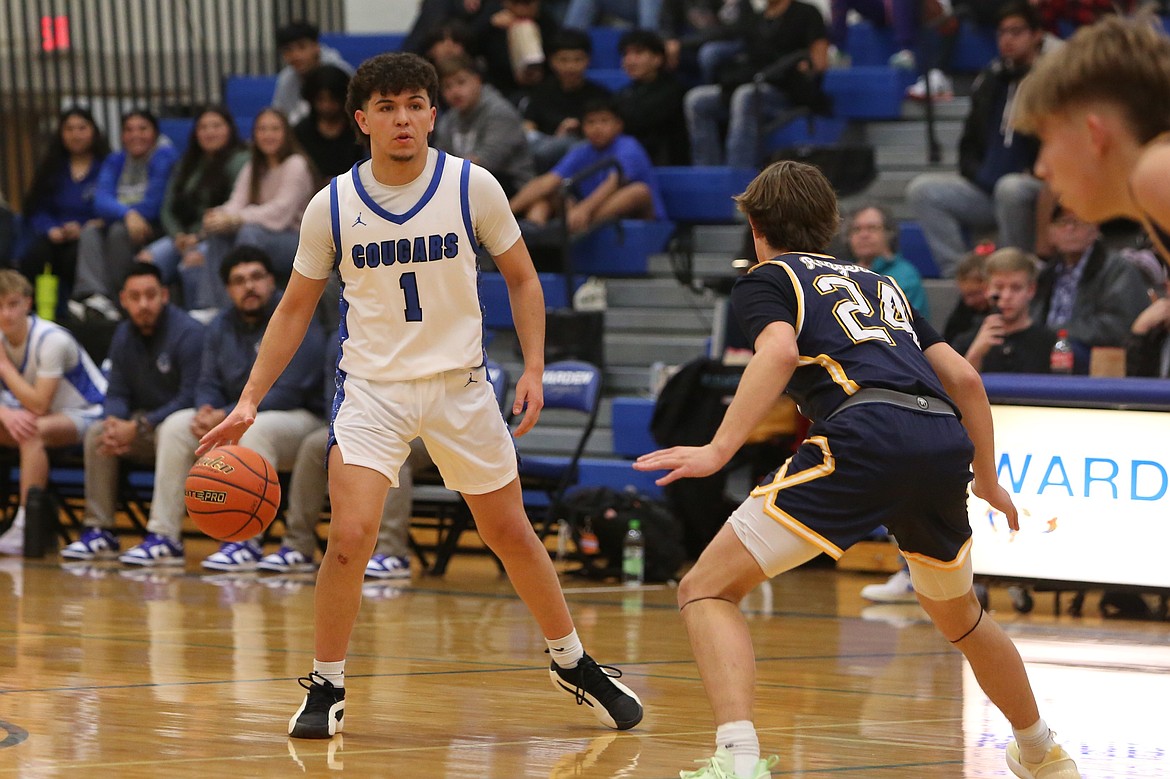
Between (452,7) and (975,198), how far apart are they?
551 centimetres

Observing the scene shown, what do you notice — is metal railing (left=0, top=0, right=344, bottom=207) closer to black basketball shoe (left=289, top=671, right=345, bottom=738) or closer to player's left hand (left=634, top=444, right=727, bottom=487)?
black basketball shoe (left=289, top=671, right=345, bottom=738)

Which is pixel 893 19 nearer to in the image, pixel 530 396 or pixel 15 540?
pixel 15 540

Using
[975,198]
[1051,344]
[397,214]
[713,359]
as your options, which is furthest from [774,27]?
[397,214]

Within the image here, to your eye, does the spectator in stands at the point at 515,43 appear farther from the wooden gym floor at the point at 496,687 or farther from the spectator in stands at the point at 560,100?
the wooden gym floor at the point at 496,687

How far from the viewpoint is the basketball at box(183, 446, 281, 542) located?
5.51 m

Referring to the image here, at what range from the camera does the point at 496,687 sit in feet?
19.0

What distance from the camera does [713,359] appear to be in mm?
10258

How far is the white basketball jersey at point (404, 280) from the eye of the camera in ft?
16.3

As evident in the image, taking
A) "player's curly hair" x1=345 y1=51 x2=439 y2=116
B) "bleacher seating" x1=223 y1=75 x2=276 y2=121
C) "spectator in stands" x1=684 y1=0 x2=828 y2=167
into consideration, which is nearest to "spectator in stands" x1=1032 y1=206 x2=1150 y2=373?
"spectator in stands" x1=684 y1=0 x2=828 y2=167

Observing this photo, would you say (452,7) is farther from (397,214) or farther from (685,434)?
(397,214)

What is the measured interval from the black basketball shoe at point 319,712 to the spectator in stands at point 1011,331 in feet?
16.0

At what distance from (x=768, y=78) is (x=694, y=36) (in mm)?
1206

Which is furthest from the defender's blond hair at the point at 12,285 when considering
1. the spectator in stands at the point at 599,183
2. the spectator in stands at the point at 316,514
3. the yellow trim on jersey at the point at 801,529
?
the yellow trim on jersey at the point at 801,529

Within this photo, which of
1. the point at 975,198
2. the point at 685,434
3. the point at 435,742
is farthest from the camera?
the point at 975,198
